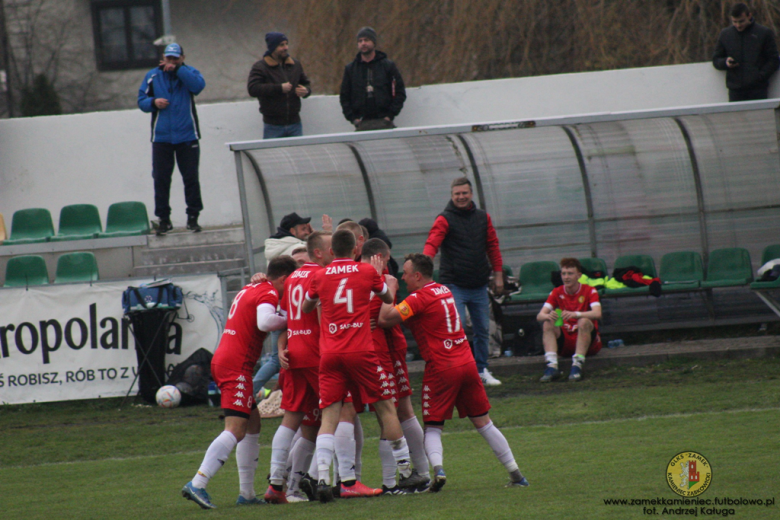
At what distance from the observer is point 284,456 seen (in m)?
5.88

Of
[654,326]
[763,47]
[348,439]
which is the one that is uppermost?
[763,47]

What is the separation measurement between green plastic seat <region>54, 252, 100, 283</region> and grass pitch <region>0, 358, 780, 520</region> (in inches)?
71.0

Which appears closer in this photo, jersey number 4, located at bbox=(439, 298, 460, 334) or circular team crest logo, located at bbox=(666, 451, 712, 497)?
circular team crest logo, located at bbox=(666, 451, 712, 497)

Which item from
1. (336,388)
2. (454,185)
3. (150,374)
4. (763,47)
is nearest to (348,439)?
(336,388)

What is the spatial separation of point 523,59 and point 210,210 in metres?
5.68

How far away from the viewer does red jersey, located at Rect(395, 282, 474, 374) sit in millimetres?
5906

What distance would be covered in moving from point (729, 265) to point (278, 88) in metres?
6.43

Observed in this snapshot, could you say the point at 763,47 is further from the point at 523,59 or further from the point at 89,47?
the point at 89,47

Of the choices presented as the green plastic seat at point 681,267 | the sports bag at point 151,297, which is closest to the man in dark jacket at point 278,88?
the sports bag at point 151,297

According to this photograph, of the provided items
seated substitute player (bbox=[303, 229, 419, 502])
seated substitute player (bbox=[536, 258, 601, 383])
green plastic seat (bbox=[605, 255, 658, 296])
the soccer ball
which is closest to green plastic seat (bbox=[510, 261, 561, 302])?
green plastic seat (bbox=[605, 255, 658, 296])

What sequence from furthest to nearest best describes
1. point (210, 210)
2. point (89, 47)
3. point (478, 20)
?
point (89, 47), point (478, 20), point (210, 210)

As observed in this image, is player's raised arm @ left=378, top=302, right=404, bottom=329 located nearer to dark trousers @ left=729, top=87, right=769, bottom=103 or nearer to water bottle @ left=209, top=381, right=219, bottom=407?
water bottle @ left=209, top=381, right=219, bottom=407

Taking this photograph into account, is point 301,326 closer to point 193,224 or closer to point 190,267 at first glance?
point 193,224

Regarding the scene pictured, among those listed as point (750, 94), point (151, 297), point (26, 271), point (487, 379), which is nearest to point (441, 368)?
point (487, 379)
